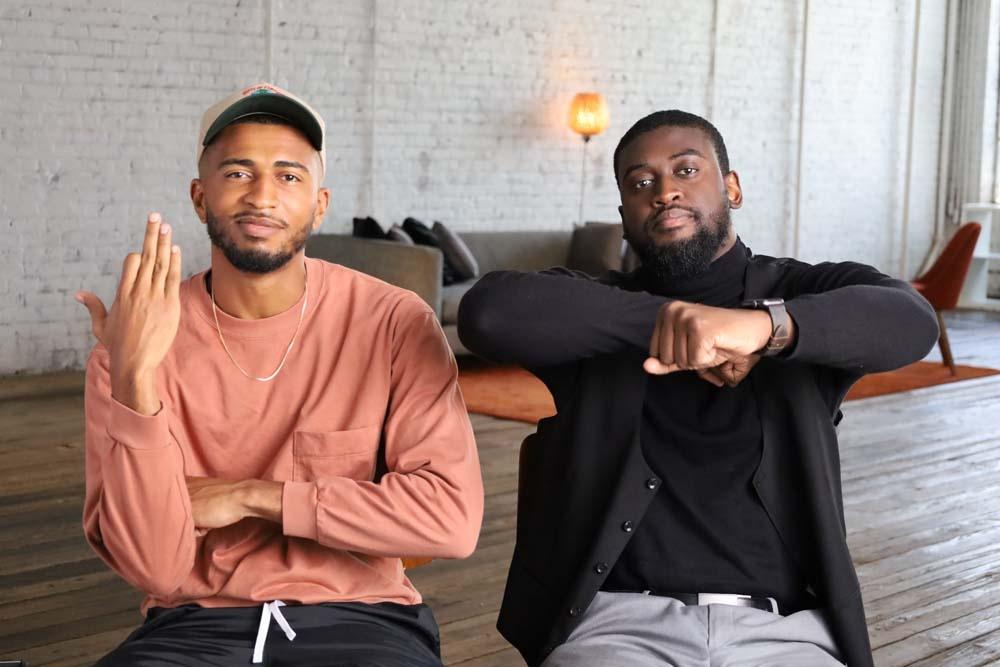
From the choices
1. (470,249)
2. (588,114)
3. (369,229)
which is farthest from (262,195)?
(588,114)

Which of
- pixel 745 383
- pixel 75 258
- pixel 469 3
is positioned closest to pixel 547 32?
pixel 469 3

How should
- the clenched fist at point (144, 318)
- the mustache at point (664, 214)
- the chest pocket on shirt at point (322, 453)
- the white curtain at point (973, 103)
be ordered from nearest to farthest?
the clenched fist at point (144, 318), the chest pocket on shirt at point (322, 453), the mustache at point (664, 214), the white curtain at point (973, 103)

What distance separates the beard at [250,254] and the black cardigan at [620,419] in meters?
0.31

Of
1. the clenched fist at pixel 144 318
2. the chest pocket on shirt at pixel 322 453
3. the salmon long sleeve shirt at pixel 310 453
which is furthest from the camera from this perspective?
the chest pocket on shirt at pixel 322 453

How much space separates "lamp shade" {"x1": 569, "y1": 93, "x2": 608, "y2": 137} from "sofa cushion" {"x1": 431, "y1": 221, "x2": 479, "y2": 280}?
177 centimetres

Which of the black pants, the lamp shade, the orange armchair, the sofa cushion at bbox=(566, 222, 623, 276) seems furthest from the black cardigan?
the lamp shade

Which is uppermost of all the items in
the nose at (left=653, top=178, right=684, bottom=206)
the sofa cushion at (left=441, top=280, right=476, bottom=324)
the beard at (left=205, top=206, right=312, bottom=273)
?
the nose at (left=653, top=178, right=684, bottom=206)

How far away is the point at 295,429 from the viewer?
1.85 meters

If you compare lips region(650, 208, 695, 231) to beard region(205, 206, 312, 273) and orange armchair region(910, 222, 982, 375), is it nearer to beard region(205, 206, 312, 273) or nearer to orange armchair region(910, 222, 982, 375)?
beard region(205, 206, 312, 273)

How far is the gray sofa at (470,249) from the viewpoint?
7.34m

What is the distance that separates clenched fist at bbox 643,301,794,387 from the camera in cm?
172

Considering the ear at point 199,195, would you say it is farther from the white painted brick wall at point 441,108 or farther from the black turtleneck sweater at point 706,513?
the white painted brick wall at point 441,108

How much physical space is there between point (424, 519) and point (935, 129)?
468 inches

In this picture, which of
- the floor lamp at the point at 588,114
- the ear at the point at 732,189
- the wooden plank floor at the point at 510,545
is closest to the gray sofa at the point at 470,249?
the floor lamp at the point at 588,114
